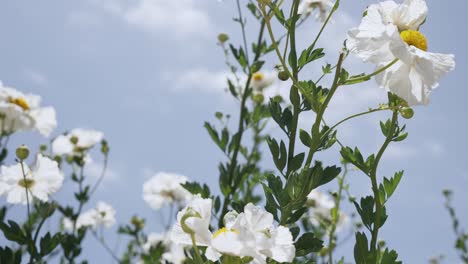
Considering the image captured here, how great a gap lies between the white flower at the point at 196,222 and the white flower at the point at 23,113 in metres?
1.70

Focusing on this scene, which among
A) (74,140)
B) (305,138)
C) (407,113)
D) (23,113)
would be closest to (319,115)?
→ (305,138)

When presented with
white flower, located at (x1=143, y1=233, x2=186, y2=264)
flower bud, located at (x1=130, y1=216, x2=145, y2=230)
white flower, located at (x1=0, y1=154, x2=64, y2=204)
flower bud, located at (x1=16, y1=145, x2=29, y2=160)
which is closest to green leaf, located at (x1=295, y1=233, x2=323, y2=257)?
flower bud, located at (x1=16, y1=145, x2=29, y2=160)

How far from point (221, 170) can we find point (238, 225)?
159cm

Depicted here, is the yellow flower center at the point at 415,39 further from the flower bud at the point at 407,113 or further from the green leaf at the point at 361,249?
the green leaf at the point at 361,249

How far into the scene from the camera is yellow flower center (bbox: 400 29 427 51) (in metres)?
1.12

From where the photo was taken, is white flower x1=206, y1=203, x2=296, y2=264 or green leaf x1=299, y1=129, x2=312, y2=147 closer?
white flower x1=206, y1=203, x2=296, y2=264

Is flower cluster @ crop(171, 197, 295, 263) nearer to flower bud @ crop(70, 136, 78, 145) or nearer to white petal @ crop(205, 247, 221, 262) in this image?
white petal @ crop(205, 247, 221, 262)

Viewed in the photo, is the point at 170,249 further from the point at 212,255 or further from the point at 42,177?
the point at 212,255

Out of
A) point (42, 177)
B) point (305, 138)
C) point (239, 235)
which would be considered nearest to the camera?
point (239, 235)

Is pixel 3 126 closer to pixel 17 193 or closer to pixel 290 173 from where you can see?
pixel 17 193

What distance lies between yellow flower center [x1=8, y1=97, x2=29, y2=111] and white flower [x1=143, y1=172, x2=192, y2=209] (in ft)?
5.16

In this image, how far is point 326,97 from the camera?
1174 millimetres

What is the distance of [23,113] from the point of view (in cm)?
269

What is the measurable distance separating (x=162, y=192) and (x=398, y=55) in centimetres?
337
